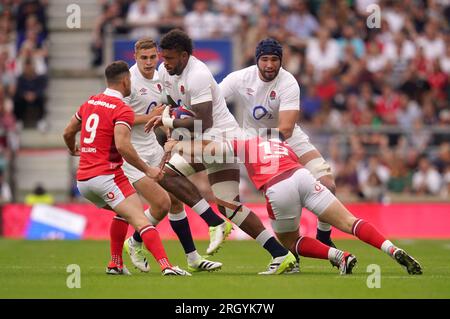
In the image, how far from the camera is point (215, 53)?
77.3 ft

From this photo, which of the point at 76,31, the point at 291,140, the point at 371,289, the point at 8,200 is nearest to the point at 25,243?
the point at 8,200

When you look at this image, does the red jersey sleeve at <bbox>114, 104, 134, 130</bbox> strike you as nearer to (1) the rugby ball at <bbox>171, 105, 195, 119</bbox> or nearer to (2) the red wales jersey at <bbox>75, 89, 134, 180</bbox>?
(2) the red wales jersey at <bbox>75, 89, 134, 180</bbox>

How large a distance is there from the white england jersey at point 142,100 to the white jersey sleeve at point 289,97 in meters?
1.47

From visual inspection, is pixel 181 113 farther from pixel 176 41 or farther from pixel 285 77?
pixel 285 77

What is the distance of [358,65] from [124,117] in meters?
13.4

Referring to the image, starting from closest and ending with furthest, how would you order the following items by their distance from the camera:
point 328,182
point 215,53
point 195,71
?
point 195,71
point 328,182
point 215,53

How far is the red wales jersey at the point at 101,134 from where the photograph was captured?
11336 millimetres

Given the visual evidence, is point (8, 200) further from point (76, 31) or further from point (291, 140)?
point (291, 140)

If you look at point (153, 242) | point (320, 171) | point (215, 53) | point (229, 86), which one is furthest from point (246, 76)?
point (215, 53)

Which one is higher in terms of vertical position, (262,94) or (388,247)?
(262,94)

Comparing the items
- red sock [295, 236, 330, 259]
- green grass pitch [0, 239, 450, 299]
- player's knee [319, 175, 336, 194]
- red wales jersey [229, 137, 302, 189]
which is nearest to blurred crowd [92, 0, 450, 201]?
green grass pitch [0, 239, 450, 299]

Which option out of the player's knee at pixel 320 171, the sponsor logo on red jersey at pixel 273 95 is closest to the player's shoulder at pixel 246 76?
the sponsor logo on red jersey at pixel 273 95

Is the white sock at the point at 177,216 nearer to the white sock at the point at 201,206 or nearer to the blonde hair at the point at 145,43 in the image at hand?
the white sock at the point at 201,206

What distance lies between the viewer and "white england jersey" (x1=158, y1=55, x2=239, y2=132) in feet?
39.2
